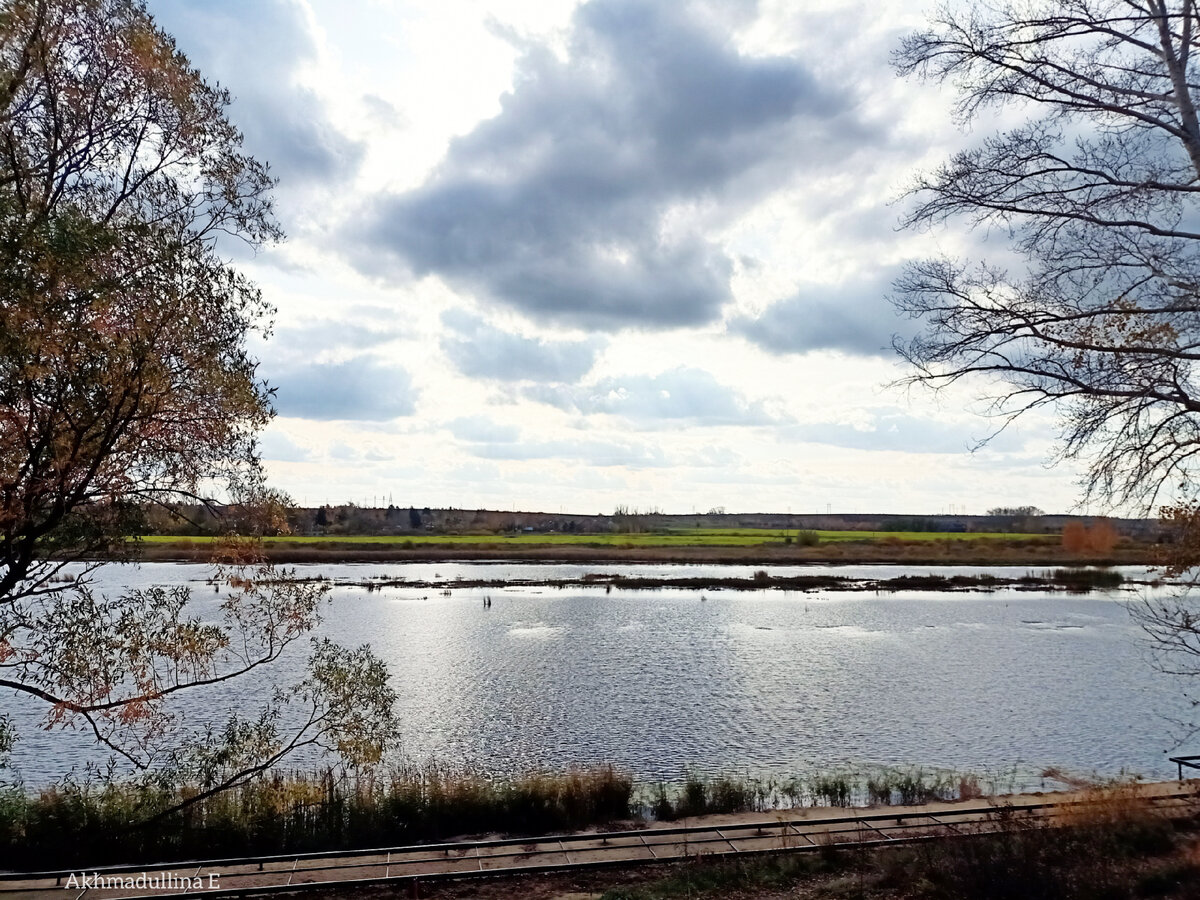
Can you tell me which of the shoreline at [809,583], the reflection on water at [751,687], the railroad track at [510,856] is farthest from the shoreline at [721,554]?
the railroad track at [510,856]

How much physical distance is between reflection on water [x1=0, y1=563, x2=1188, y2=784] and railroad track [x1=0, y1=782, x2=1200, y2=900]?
275 inches

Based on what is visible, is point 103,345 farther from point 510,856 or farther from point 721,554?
point 721,554

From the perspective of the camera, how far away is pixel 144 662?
524 inches

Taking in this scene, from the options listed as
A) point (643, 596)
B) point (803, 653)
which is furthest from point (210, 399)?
point (643, 596)

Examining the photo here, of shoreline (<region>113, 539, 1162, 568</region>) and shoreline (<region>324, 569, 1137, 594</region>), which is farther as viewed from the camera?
shoreline (<region>113, 539, 1162, 568</region>)

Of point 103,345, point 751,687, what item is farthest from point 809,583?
point 103,345

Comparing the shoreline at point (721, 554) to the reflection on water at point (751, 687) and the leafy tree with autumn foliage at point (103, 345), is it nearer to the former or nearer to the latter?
the reflection on water at point (751, 687)

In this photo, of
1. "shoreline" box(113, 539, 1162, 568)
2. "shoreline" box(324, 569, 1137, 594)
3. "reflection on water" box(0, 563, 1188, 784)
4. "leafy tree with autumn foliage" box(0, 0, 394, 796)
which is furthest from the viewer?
"shoreline" box(113, 539, 1162, 568)

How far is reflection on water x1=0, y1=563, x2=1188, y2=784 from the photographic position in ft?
81.7

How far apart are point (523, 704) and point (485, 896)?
18594 millimetres

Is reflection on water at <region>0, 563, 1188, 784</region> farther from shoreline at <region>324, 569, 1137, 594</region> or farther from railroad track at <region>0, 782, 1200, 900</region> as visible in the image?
shoreline at <region>324, 569, 1137, 594</region>

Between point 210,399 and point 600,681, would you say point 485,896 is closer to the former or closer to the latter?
point 210,399

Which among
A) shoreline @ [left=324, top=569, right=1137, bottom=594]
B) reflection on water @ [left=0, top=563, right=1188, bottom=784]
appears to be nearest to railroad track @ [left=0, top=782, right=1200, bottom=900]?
reflection on water @ [left=0, top=563, right=1188, bottom=784]

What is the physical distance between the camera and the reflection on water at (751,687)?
981 inches
